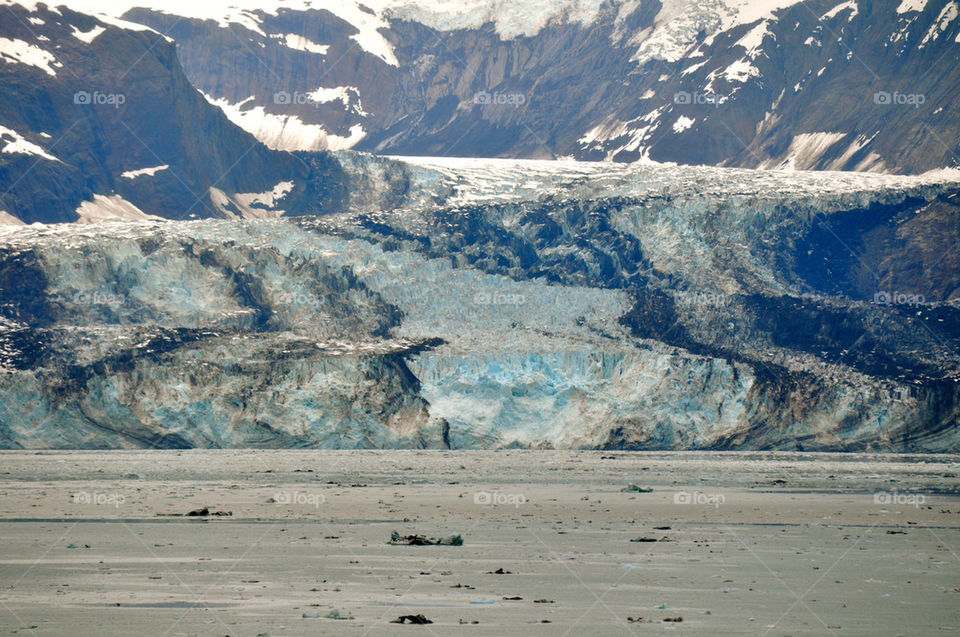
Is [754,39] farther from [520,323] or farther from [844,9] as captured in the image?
[520,323]

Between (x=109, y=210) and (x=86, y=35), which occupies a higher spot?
(x=86, y=35)

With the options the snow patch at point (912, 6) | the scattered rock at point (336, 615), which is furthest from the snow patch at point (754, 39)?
the scattered rock at point (336, 615)

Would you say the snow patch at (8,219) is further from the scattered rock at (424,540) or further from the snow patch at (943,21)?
the snow patch at (943,21)

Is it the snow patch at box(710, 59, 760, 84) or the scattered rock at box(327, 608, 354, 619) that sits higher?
the scattered rock at box(327, 608, 354, 619)

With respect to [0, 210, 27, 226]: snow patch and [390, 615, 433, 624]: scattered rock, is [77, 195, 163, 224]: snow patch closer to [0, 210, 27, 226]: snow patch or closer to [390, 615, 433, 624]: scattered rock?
[0, 210, 27, 226]: snow patch

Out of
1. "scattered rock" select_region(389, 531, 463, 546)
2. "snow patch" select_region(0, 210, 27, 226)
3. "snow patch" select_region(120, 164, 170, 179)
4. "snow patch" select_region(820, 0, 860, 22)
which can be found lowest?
"snow patch" select_region(0, 210, 27, 226)

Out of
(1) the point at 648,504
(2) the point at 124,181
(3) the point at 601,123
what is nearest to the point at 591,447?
(1) the point at 648,504

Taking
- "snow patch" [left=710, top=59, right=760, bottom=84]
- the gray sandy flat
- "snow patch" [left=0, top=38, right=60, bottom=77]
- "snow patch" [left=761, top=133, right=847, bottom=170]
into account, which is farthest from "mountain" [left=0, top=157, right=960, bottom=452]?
"snow patch" [left=710, top=59, right=760, bottom=84]

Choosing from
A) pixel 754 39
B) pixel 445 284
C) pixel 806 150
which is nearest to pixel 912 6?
pixel 806 150
